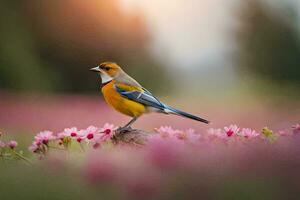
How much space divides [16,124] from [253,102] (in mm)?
3740

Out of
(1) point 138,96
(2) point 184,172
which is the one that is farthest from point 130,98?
(2) point 184,172

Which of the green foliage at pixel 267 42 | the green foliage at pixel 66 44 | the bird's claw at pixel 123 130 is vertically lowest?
the bird's claw at pixel 123 130

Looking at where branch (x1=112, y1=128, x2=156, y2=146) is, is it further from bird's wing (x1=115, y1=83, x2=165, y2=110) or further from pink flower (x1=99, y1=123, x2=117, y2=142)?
bird's wing (x1=115, y1=83, x2=165, y2=110)

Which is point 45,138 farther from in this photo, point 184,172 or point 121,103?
point 184,172

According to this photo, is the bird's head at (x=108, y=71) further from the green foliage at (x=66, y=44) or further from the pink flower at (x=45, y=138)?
the green foliage at (x=66, y=44)

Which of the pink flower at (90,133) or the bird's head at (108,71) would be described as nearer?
the pink flower at (90,133)

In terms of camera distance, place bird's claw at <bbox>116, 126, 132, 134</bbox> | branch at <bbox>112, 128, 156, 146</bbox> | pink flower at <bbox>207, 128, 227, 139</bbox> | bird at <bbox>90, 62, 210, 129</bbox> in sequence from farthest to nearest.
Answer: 1. bird at <bbox>90, 62, 210, 129</bbox>
2. bird's claw at <bbox>116, 126, 132, 134</bbox>
3. branch at <bbox>112, 128, 156, 146</bbox>
4. pink flower at <bbox>207, 128, 227, 139</bbox>

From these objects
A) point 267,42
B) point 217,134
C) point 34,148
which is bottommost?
point 34,148

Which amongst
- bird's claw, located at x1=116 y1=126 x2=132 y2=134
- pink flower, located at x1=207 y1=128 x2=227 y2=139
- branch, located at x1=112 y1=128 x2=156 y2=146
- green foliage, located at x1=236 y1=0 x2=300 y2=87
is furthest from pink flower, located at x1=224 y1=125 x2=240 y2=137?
green foliage, located at x1=236 y1=0 x2=300 y2=87

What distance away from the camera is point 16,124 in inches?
172

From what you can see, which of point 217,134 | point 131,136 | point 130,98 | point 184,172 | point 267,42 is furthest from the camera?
point 267,42

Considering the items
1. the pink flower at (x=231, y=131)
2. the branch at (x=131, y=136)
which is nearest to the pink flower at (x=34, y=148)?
the branch at (x=131, y=136)

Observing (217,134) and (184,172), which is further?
(217,134)

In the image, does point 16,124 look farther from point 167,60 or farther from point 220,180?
point 220,180
